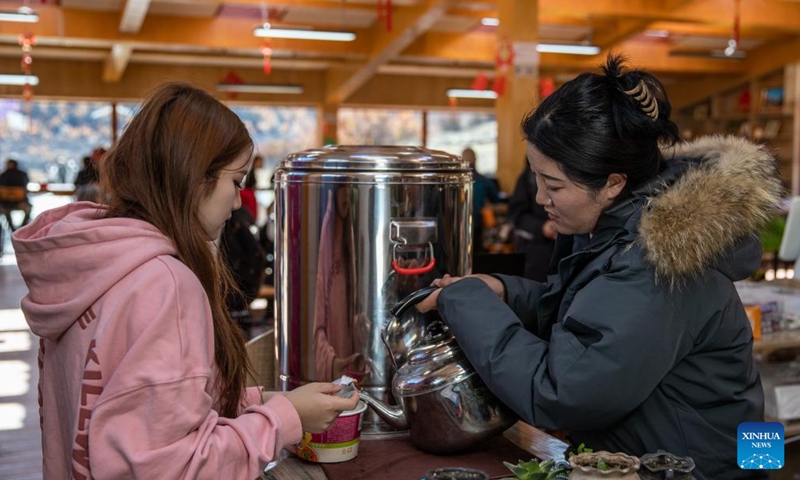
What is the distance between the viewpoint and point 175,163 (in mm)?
1205

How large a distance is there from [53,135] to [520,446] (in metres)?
15.6

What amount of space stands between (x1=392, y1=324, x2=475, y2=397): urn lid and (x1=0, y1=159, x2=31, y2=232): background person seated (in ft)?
41.1

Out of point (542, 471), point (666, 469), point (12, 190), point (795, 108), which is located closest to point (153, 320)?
point (542, 471)

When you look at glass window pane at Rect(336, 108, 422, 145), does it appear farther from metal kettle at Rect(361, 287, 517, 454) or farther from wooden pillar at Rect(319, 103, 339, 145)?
metal kettle at Rect(361, 287, 517, 454)

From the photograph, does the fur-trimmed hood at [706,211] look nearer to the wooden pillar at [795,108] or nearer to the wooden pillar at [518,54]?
the wooden pillar at [518,54]

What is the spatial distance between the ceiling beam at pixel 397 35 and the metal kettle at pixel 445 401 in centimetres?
802

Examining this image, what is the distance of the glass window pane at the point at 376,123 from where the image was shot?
17.0 meters

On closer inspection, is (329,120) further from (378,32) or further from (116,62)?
(378,32)

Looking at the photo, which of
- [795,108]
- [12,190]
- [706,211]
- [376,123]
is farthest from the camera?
[376,123]

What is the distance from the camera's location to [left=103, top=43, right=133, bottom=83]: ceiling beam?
12.8 m

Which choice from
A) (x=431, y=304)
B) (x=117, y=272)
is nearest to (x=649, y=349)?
(x=431, y=304)

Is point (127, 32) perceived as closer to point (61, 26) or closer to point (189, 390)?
point (61, 26)

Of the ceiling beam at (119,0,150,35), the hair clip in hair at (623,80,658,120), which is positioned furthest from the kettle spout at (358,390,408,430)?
the ceiling beam at (119,0,150,35)

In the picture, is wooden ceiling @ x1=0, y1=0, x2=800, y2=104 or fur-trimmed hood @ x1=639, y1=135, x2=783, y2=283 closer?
fur-trimmed hood @ x1=639, y1=135, x2=783, y2=283
